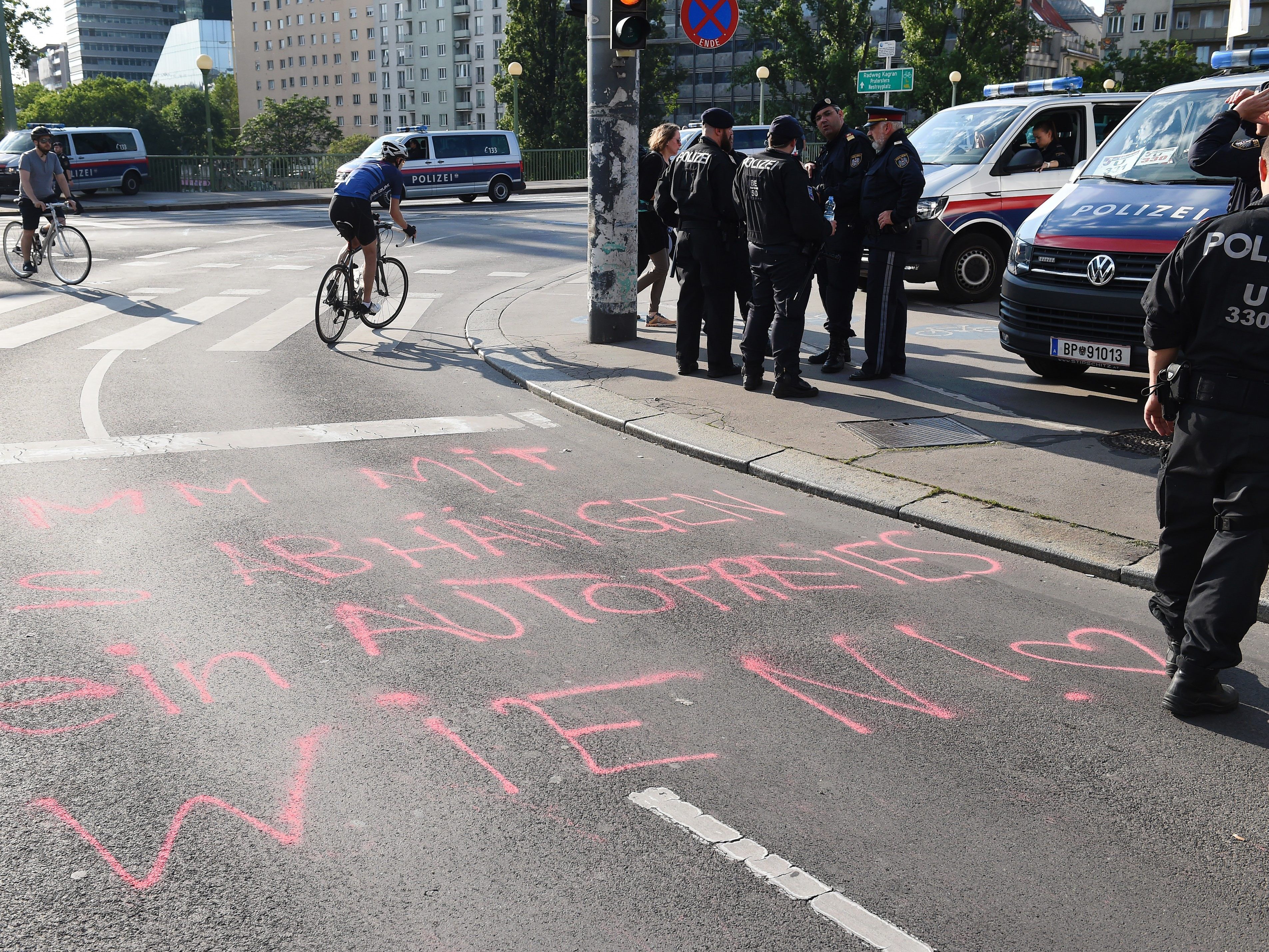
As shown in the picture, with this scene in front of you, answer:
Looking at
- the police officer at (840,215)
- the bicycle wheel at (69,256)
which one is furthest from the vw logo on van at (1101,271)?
the bicycle wheel at (69,256)

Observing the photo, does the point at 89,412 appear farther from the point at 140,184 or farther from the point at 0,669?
the point at 140,184

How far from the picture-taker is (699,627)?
15.5ft

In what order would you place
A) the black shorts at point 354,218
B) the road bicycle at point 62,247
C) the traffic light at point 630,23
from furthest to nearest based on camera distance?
1. the road bicycle at point 62,247
2. the black shorts at point 354,218
3. the traffic light at point 630,23

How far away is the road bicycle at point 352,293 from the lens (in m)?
11.1

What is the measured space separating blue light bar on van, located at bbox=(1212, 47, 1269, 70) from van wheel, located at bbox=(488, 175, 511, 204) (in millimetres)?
26713

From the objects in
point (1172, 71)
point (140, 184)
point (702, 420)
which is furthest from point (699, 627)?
point (1172, 71)

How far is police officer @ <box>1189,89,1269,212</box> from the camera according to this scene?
5508 millimetres

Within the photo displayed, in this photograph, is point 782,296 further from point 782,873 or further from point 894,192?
point 782,873

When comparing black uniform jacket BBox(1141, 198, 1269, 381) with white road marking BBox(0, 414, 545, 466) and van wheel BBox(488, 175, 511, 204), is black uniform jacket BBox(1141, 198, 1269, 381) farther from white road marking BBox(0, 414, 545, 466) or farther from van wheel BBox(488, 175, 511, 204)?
van wheel BBox(488, 175, 511, 204)

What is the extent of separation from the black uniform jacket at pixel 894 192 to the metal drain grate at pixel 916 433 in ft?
5.27

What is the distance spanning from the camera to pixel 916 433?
25.1ft

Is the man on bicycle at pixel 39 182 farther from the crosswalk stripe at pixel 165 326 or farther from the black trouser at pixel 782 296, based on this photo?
the black trouser at pixel 782 296

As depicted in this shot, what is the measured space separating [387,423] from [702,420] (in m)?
2.10

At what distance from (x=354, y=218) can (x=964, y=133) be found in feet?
22.9
